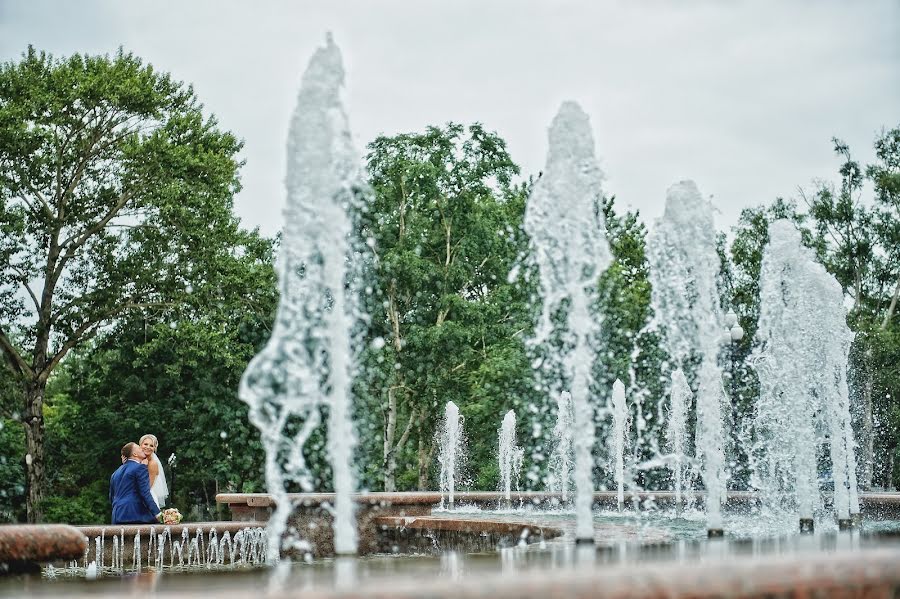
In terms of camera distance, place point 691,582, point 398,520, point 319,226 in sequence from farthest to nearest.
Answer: point 398,520 < point 319,226 < point 691,582

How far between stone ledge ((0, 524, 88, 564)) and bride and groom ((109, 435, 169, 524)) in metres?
3.73

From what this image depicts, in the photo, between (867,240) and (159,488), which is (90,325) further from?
(867,240)

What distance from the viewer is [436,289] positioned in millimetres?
26891

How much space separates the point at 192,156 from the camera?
21.6 meters

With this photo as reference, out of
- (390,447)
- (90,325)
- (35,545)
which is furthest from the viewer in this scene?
(390,447)

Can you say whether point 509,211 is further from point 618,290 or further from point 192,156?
point 192,156

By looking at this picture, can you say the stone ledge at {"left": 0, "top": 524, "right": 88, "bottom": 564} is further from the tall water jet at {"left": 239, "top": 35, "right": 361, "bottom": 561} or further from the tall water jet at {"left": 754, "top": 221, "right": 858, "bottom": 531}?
the tall water jet at {"left": 754, "top": 221, "right": 858, "bottom": 531}

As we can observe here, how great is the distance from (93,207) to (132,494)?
1416 centimetres

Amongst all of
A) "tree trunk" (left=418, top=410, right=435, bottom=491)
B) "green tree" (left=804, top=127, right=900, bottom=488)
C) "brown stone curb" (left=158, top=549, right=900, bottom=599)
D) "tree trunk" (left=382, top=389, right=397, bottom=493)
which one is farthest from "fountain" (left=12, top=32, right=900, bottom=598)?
"green tree" (left=804, top=127, right=900, bottom=488)

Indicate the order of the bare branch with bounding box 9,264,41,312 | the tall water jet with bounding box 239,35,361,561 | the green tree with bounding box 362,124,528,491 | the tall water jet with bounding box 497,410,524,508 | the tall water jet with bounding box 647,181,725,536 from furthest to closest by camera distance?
the green tree with bounding box 362,124,528,491 < the tall water jet with bounding box 497,410,524,508 < the bare branch with bounding box 9,264,41,312 < the tall water jet with bounding box 647,181,725,536 < the tall water jet with bounding box 239,35,361,561

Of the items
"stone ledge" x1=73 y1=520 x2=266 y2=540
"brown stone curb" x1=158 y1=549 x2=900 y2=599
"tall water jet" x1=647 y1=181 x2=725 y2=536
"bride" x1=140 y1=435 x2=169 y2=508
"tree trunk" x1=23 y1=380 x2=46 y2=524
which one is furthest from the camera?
"tree trunk" x1=23 y1=380 x2=46 y2=524

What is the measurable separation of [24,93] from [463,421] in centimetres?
1343

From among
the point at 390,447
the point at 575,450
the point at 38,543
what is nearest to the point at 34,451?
the point at 390,447

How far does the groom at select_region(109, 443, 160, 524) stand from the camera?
9031mm
